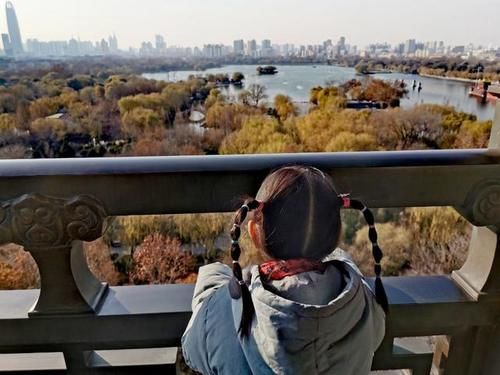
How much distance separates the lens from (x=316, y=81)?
37594 millimetres

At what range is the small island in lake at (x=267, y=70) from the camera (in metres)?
39.7

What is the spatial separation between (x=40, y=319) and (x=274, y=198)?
71cm

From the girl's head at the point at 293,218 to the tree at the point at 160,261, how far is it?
1590 centimetres

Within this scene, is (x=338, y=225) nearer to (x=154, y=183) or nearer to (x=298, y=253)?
(x=298, y=253)

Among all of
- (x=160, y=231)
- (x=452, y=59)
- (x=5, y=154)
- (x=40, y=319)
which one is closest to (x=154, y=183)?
(x=40, y=319)

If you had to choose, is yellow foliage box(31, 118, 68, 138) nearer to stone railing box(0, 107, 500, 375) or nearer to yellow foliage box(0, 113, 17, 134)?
yellow foliage box(0, 113, 17, 134)

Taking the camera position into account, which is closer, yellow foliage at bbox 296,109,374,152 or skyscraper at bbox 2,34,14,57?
yellow foliage at bbox 296,109,374,152

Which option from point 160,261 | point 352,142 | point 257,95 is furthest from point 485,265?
point 257,95

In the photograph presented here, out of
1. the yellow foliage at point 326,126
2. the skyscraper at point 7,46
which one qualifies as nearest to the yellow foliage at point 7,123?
the yellow foliage at point 326,126

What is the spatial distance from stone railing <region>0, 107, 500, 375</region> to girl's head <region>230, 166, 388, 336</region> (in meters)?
0.19

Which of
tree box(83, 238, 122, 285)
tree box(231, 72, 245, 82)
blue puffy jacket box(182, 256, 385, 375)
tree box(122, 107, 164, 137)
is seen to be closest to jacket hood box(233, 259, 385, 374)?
blue puffy jacket box(182, 256, 385, 375)

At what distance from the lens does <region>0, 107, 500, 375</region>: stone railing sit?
970 mm

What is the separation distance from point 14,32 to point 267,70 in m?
28.1

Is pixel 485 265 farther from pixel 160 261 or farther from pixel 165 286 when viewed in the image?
pixel 160 261
